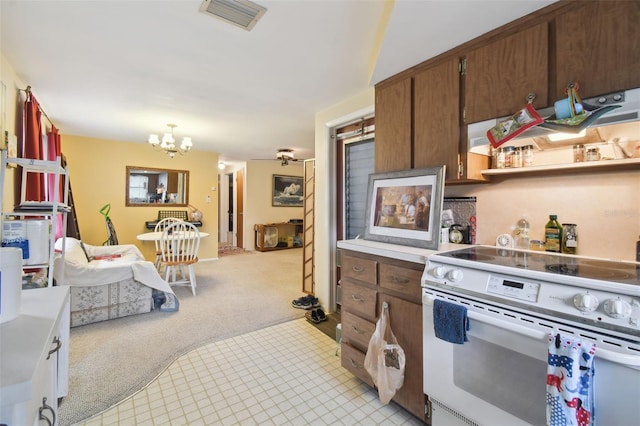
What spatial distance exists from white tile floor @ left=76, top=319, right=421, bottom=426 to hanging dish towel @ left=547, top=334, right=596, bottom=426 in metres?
0.89

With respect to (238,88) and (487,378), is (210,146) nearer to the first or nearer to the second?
(238,88)

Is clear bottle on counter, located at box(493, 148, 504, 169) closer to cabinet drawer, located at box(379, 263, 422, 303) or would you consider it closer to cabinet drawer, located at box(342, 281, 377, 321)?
cabinet drawer, located at box(379, 263, 422, 303)

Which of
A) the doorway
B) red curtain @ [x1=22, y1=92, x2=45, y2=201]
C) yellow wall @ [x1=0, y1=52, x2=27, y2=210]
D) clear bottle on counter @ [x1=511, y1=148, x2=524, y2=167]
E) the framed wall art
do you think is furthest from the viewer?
the doorway

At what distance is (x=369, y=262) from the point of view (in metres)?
1.79

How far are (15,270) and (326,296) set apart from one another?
2.73 m

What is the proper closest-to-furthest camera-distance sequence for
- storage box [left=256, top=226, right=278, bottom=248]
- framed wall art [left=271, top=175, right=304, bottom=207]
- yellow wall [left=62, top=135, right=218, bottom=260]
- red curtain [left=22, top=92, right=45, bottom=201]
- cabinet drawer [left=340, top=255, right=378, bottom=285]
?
cabinet drawer [left=340, top=255, right=378, bottom=285]
red curtain [left=22, top=92, right=45, bottom=201]
yellow wall [left=62, top=135, right=218, bottom=260]
storage box [left=256, top=226, right=278, bottom=248]
framed wall art [left=271, top=175, right=304, bottom=207]

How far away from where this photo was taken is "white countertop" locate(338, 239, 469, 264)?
1.53 m

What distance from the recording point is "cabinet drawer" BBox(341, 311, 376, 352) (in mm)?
1812

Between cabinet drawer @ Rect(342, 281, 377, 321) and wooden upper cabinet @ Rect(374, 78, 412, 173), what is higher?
wooden upper cabinet @ Rect(374, 78, 412, 173)

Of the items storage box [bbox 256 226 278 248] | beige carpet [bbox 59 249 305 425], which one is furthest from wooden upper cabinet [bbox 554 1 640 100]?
storage box [bbox 256 226 278 248]

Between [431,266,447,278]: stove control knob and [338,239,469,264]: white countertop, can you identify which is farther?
[338,239,469,264]: white countertop

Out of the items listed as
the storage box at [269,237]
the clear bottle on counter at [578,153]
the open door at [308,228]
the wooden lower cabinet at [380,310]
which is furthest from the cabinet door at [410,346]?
the storage box at [269,237]

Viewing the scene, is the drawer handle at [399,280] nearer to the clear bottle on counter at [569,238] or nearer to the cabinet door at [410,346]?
the cabinet door at [410,346]

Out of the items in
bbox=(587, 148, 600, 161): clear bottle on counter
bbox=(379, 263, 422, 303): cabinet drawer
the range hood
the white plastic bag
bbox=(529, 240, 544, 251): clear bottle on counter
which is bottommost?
the white plastic bag
